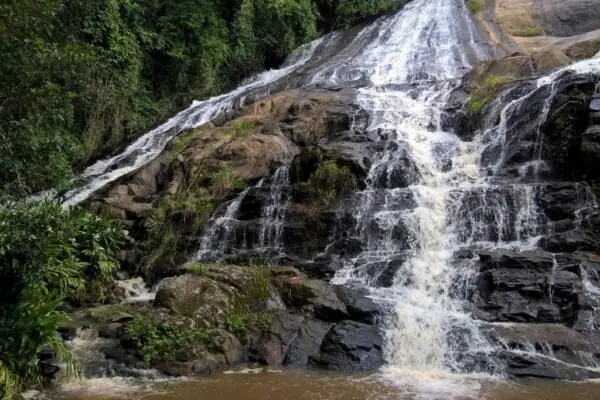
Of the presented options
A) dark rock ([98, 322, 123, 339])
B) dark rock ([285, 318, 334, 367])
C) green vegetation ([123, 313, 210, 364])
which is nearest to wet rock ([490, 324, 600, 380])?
dark rock ([285, 318, 334, 367])

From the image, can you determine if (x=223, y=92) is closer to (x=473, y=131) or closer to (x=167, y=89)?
(x=167, y=89)

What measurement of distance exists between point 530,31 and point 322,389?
20712 mm

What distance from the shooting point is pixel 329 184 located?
13.9 metres

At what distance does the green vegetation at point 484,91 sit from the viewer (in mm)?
16125

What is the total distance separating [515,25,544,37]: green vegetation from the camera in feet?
76.2

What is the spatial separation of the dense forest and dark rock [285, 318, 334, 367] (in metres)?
3.45

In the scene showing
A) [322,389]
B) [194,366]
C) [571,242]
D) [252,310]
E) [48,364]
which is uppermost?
[571,242]

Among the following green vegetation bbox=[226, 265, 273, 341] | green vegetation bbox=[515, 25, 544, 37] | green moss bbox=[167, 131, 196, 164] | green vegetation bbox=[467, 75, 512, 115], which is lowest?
green vegetation bbox=[226, 265, 273, 341]

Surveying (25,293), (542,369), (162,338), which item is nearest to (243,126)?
(162,338)

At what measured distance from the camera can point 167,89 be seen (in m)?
24.4

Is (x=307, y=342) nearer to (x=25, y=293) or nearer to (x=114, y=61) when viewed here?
(x=25, y=293)

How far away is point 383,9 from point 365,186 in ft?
61.8

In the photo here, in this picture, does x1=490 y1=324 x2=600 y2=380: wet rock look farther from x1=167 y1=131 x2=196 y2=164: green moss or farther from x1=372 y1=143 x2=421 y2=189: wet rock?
x1=167 y1=131 x2=196 y2=164: green moss

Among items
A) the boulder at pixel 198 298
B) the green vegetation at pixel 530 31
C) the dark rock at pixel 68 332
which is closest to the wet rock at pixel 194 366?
the boulder at pixel 198 298
